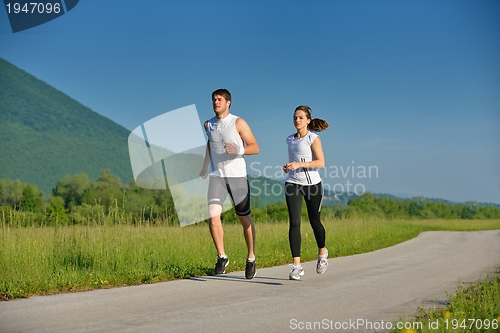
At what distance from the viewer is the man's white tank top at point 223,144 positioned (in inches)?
339

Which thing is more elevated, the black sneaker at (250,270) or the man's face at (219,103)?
the man's face at (219,103)

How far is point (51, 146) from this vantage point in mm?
163250

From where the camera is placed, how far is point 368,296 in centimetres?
726

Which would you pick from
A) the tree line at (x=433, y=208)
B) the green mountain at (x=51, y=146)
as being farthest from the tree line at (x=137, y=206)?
the green mountain at (x=51, y=146)

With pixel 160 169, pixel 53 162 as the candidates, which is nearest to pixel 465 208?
pixel 160 169

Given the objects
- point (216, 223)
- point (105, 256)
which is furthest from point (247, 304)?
point (105, 256)

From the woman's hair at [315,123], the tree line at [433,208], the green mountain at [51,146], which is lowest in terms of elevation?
the tree line at [433,208]

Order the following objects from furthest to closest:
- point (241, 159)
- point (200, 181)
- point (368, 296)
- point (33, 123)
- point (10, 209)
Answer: point (33, 123)
point (10, 209)
point (200, 181)
point (241, 159)
point (368, 296)

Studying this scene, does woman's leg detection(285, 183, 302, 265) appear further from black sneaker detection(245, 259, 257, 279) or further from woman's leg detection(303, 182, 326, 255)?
black sneaker detection(245, 259, 257, 279)

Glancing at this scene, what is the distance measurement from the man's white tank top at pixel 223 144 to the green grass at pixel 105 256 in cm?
187

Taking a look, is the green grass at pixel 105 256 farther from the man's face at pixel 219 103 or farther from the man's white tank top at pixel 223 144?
the man's face at pixel 219 103

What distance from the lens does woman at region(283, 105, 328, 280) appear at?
28.3 feet

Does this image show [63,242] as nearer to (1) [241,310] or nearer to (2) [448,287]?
(1) [241,310]

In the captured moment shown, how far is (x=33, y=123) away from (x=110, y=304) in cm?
19037
